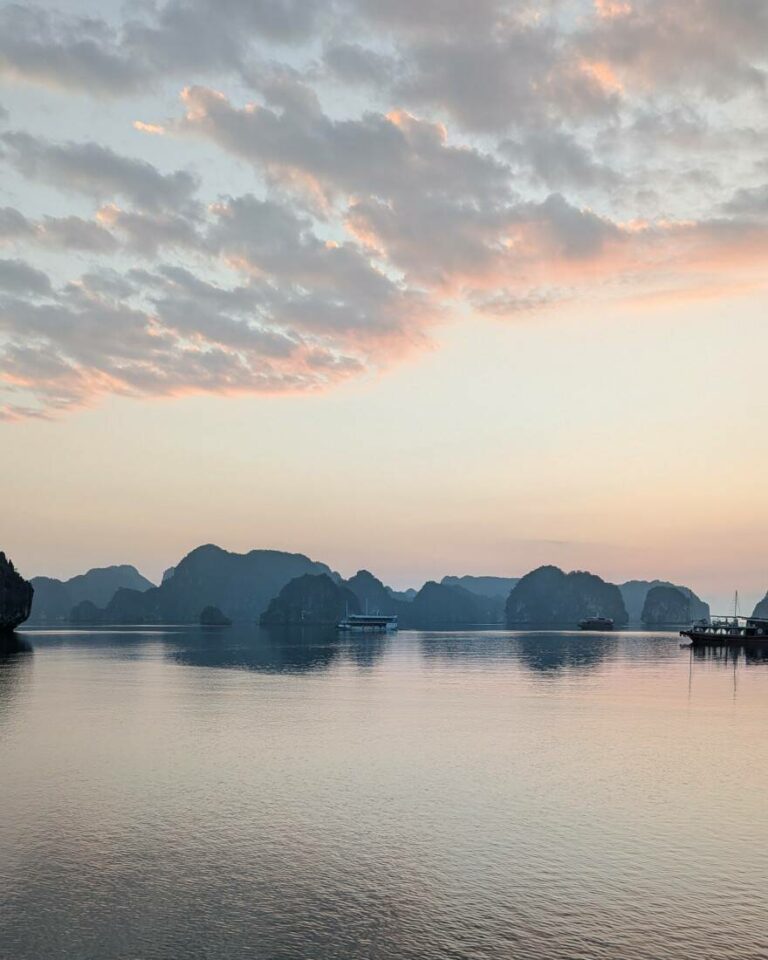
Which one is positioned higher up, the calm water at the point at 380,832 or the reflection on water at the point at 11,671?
the calm water at the point at 380,832

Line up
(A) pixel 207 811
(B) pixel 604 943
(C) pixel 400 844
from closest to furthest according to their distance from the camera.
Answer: (B) pixel 604 943 < (C) pixel 400 844 < (A) pixel 207 811

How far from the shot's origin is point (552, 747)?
64000 mm

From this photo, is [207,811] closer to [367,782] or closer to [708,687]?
[367,782]

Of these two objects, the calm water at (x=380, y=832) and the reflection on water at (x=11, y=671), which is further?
the reflection on water at (x=11, y=671)

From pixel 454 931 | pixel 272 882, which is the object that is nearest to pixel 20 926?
pixel 272 882

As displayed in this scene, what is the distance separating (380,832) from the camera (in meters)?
40.1

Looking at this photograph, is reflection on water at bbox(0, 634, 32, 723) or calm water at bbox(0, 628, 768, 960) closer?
calm water at bbox(0, 628, 768, 960)

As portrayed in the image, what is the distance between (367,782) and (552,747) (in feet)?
64.6

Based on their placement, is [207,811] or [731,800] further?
[731,800]

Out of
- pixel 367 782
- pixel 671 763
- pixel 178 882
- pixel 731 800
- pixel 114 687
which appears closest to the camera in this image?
pixel 178 882

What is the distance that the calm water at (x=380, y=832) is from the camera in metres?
27.8

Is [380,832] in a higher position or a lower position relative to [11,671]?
higher

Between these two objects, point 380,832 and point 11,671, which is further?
point 11,671

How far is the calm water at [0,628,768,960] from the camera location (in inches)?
1094
